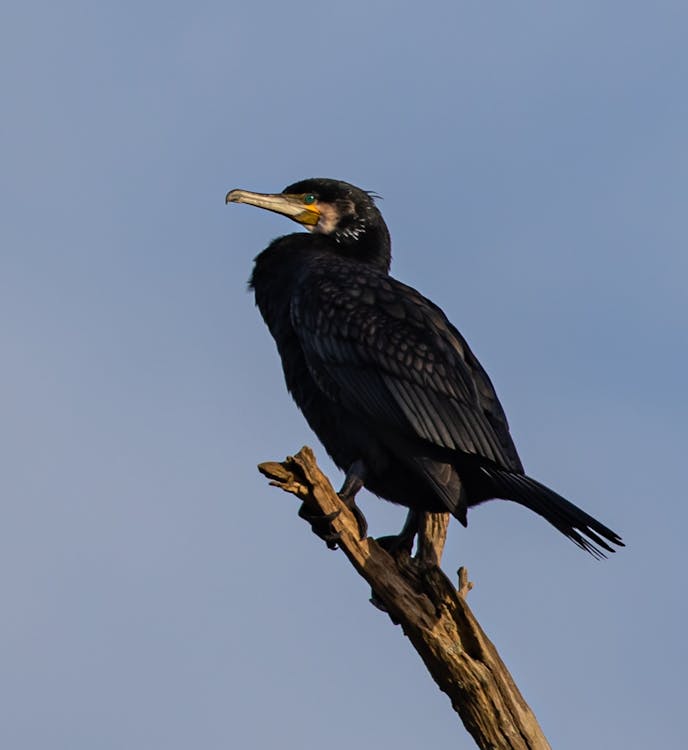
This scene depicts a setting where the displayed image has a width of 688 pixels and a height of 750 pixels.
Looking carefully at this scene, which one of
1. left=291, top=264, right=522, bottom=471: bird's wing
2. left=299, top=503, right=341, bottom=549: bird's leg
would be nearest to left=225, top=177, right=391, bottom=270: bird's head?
left=291, top=264, right=522, bottom=471: bird's wing

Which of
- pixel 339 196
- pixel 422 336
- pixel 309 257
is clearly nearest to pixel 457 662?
pixel 422 336

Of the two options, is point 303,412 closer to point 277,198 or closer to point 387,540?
point 387,540

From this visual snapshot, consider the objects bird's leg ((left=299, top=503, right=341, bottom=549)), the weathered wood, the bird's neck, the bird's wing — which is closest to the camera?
the weathered wood

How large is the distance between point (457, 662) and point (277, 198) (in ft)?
11.7

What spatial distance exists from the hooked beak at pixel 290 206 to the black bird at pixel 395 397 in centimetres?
60

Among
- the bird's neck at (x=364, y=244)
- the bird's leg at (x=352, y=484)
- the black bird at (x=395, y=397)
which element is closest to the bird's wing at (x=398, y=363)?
the black bird at (x=395, y=397)

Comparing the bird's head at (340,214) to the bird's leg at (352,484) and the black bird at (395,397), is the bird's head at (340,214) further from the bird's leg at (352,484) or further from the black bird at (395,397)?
the bird's leg at (352,484)

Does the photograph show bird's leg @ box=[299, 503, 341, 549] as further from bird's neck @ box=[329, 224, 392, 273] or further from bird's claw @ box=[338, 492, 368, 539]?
bird's neck @ box=[329, 224, 392, 273]

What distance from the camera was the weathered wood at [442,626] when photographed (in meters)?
5.86

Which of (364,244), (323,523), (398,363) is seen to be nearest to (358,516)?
(323,523)

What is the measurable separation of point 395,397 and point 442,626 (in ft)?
4.61

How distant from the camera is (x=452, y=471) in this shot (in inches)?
272

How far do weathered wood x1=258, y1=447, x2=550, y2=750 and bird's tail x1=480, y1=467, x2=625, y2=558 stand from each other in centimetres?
57

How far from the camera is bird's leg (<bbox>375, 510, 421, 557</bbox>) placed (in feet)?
23.0
